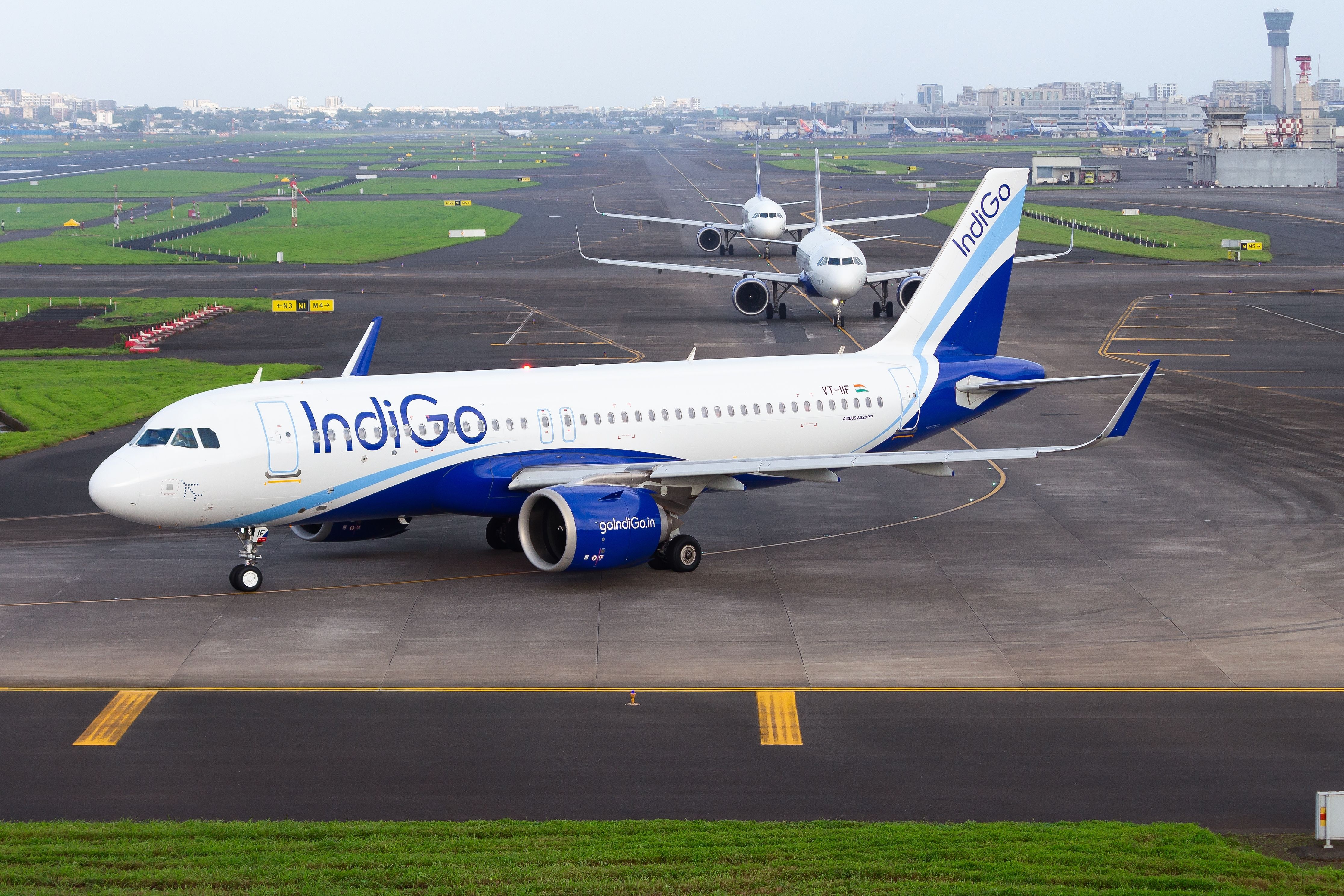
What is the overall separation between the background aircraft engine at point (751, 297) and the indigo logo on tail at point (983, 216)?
134ft

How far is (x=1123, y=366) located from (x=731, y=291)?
1370 inches

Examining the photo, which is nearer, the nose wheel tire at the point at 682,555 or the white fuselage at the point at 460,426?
the white fuselage at the point at 460,426

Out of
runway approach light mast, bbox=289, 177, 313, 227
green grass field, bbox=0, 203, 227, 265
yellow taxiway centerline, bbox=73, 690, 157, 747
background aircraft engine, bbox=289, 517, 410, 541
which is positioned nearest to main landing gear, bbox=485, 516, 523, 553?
background aircraft engine, bbox=289, 517, 410, 541

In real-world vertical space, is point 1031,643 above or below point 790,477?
below

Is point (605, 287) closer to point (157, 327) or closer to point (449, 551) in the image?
point (157, 327)

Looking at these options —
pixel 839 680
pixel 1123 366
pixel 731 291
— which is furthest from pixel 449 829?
pixel 731 291

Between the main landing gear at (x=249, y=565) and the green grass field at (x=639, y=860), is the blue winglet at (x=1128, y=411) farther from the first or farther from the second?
the main landing gear at (x=249, y=565)

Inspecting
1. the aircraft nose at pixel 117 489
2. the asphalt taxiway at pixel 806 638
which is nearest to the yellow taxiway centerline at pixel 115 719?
the asphalt taxiway at pixel 806 638

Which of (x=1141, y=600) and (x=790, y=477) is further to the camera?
(x=790, y=477)

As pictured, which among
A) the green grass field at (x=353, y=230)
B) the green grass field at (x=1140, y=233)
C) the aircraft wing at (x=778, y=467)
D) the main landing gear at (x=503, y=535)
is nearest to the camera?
the aircraft wing at (x=778, y=467)

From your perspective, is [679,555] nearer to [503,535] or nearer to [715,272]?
[503,535]

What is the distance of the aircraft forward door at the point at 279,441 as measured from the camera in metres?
31.6

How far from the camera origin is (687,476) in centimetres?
3325

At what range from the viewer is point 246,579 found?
1276 inches
